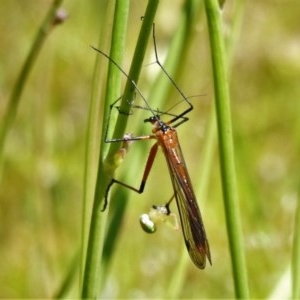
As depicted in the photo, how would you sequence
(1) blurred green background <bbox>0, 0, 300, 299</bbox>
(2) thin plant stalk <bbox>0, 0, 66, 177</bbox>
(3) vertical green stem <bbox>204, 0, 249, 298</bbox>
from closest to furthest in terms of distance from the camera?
1. (3) vertical green stem <bbox>204, 0, 249, 298</bbox>
2. (2) thin plant stalk <bbox>0, 0, 66, 177</bbox>
3. (1) blurred green background <bbox>0, 0, 300, 299</bbox>

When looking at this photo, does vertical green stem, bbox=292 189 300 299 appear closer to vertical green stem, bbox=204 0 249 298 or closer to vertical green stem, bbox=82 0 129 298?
vertical green stem, bbox=204 0 249 298

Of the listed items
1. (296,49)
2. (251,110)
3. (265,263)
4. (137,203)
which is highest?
(296,49)

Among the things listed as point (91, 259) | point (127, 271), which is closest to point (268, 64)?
point (127, 271)

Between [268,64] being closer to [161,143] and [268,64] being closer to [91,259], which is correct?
[161,143]

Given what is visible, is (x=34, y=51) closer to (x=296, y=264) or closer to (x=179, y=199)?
(x=179, y=199)

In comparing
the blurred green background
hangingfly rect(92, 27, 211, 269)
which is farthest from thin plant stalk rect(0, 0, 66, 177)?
the blurred green background

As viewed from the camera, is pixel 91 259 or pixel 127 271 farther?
pixel 127 271

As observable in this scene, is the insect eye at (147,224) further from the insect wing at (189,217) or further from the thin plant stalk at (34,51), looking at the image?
the thin plant stalk at (34,51)
